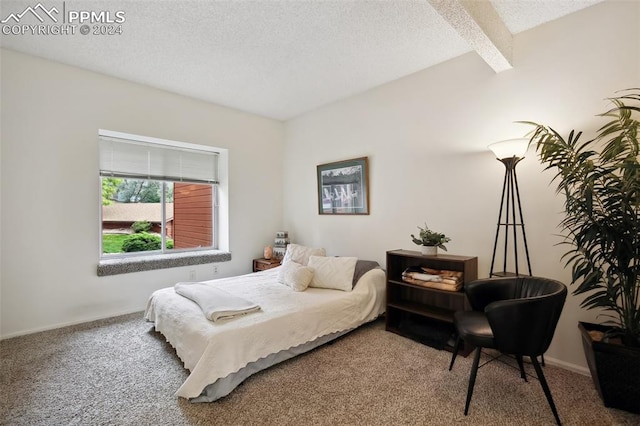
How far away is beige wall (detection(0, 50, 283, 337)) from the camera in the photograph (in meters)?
2.78

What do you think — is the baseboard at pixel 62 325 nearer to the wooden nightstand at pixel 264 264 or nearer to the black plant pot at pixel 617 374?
the wooden nightstand at pixel 264 264

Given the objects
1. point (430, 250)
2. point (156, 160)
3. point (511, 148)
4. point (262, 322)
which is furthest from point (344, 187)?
point (156, 160)

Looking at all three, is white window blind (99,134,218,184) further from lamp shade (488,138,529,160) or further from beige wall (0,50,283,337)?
lamp shade (488,138,529,160)

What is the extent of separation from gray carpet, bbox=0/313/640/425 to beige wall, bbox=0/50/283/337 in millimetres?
522

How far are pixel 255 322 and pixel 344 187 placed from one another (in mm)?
2229

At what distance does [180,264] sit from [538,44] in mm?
4436

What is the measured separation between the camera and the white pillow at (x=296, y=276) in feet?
9.95

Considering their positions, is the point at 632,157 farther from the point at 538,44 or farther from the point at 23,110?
the point at 23,110

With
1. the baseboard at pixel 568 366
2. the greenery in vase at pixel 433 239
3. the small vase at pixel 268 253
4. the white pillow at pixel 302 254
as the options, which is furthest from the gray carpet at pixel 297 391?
the small vase at pixel 268 253

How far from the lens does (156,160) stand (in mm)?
3840

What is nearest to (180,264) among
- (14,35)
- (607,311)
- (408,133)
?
(14,35)

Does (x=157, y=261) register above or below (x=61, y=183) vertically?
below

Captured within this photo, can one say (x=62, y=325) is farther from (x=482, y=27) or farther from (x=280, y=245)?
(x=482, y=27)

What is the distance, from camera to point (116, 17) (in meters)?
2.29
